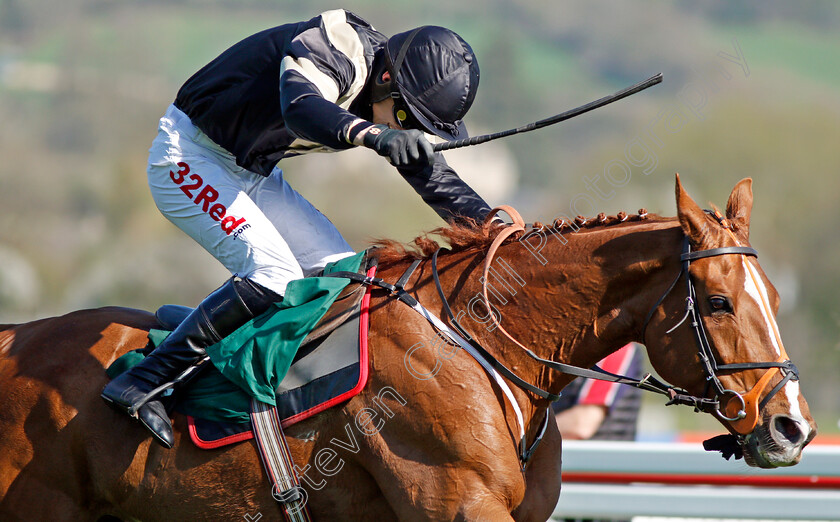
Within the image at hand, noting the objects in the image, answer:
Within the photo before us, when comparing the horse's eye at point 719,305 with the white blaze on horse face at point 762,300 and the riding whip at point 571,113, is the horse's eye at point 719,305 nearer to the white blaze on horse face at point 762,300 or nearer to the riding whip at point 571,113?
the white blaze on horse face at point 762,300

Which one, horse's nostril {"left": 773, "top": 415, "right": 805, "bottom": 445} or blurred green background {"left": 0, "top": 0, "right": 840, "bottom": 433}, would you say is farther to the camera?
blurred green background {"left": 0, "top": 0, "right": 840, "bottom": 433}

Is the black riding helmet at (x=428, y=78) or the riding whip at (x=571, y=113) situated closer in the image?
the riding whip at (x=571, y=113)

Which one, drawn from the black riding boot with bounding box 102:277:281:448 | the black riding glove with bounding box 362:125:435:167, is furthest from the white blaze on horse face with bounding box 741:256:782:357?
the black riding boot with bounding box 102:277:281:448

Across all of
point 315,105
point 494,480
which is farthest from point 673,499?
point 315,105

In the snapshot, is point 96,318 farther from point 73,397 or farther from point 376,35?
point 376,35

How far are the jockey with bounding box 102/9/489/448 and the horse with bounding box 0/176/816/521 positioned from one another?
26 centimetres

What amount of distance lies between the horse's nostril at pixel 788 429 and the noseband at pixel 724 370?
0.07 metres

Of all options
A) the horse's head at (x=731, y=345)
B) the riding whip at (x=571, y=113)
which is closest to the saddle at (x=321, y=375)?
the riding whip at (x=571, y=113)

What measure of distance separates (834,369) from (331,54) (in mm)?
27147

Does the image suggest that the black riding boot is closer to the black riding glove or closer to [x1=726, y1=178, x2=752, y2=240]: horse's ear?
the black riding glove

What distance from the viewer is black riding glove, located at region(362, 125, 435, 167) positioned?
10.2ft

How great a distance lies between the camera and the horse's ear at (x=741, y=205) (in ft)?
10.7

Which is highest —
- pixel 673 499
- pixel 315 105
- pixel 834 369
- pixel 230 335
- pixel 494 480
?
pixel 315 105

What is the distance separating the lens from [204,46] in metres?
38.8
